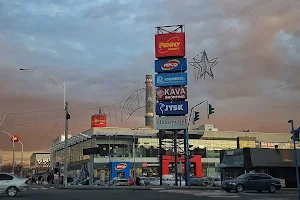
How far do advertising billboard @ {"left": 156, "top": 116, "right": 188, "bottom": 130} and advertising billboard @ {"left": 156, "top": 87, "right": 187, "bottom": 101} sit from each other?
2613 millimetres

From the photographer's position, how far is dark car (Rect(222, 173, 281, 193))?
106 feet

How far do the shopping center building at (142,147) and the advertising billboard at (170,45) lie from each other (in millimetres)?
32605

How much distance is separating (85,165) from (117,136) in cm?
1089

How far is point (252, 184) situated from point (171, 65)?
2614cm

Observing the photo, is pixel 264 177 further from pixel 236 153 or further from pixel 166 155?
pixel 166 155

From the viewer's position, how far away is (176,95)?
180ft

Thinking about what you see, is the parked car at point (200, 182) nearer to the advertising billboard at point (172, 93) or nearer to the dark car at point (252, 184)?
the advertising billboard at point (172, 93)

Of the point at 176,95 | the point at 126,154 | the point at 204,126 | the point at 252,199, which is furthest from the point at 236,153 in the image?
the point at 204,126

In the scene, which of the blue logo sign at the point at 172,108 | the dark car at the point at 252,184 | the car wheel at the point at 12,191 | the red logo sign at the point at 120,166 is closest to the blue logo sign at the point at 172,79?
the blue logo sign at the point at 172,108

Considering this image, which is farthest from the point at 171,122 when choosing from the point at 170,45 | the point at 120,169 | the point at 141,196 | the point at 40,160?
the point at 40,160

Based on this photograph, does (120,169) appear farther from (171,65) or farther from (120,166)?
(171,65)

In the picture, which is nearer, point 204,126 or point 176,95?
point 176,95

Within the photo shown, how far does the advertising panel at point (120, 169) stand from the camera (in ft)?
277

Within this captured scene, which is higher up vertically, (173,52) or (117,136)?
(173,52)
